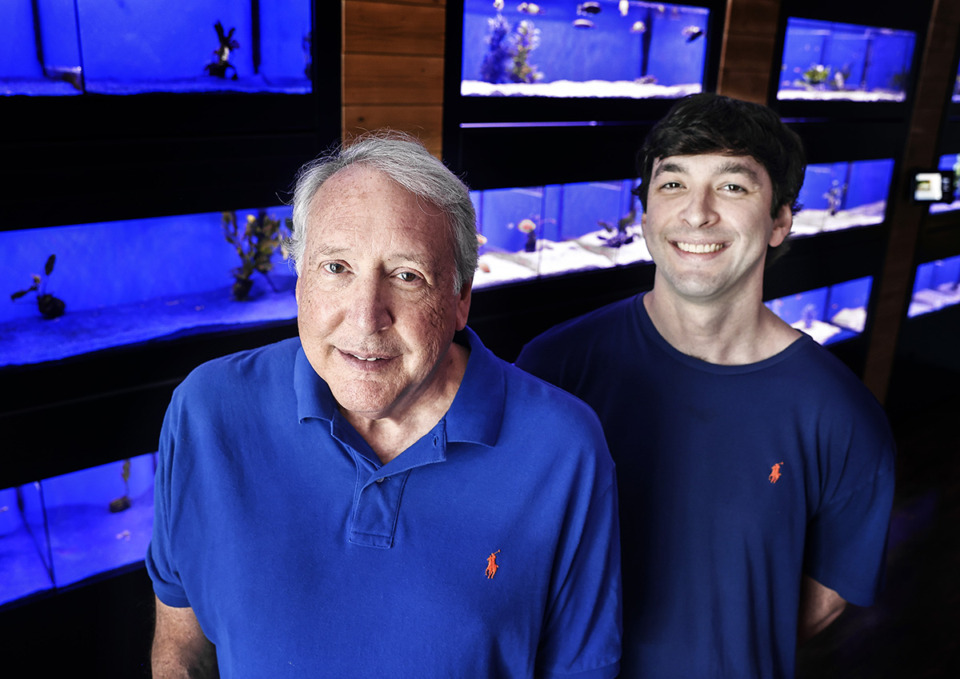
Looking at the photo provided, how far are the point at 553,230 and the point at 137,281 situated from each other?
5.68 ft

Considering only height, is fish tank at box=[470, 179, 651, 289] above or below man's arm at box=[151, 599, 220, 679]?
above

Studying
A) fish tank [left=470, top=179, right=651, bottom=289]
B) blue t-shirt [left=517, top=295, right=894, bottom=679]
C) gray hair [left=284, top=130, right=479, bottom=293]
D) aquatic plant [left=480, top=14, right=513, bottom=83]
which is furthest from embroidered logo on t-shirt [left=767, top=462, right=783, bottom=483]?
A: aquatic plant [left=480, top=14, right=513, bottom=83]

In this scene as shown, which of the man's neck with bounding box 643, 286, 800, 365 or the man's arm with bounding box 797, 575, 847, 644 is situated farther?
the man's arm with bounding box 797, 575, 847, 644

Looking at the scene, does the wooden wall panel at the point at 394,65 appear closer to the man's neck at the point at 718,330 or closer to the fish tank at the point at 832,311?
the man's neck at the point at 718,330

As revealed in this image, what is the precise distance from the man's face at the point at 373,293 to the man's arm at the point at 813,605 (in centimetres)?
113

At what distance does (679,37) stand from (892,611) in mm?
2751

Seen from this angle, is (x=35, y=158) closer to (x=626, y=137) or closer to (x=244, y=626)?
(x=244, y=626)

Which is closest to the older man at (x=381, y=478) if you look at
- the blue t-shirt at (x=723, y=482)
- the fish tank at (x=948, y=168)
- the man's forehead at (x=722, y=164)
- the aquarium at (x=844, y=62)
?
the blue t-shirt at (x=723, y=482)

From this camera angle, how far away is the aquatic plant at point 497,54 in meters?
2.91

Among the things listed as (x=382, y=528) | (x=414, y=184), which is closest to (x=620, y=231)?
(x=414, y=184)

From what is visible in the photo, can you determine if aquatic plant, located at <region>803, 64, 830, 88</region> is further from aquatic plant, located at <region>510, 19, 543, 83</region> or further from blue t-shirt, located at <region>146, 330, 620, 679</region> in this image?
blue t-shirt, located at <region>146, 330, 620, 679</region>

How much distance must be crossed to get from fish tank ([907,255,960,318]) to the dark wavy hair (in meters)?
4.35

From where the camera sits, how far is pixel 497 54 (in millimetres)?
2959

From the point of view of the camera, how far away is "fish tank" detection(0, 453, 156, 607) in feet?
7.43
